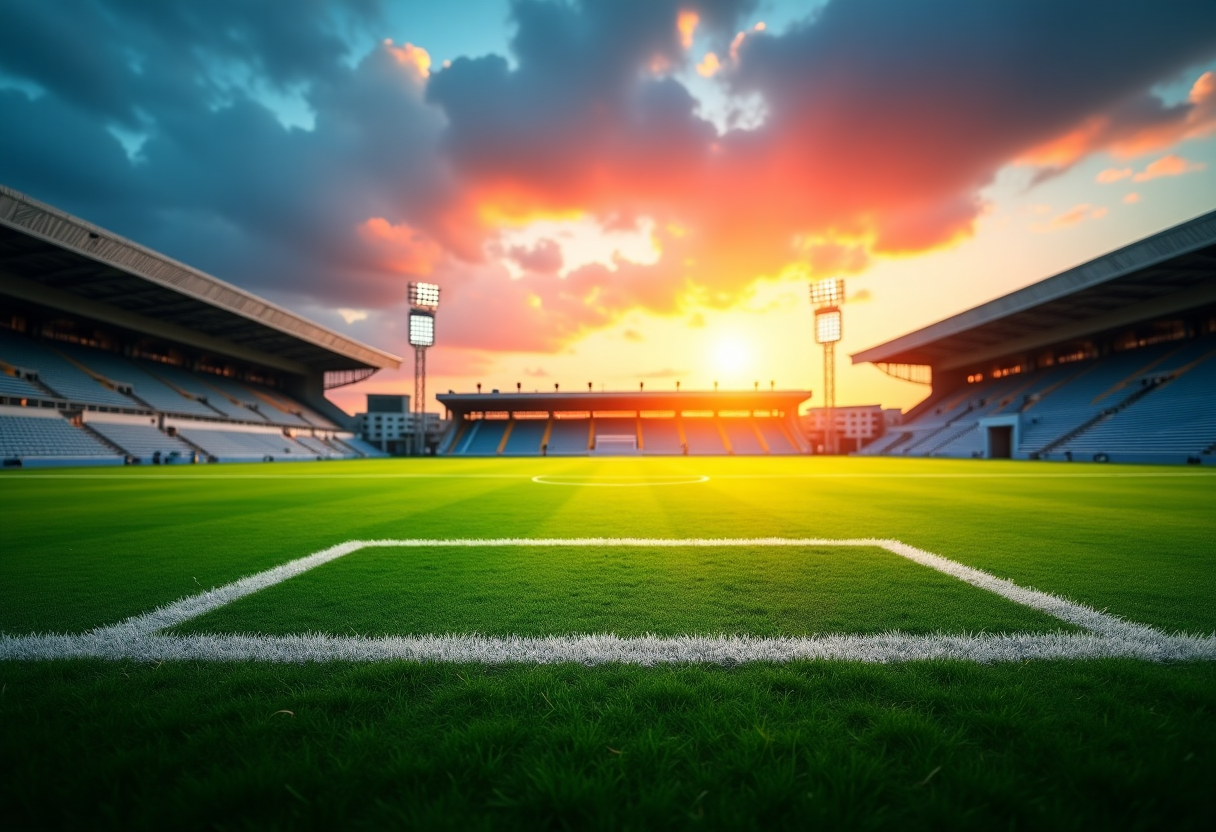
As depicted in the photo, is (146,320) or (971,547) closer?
(971,547)

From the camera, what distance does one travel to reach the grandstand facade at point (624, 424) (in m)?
46.7

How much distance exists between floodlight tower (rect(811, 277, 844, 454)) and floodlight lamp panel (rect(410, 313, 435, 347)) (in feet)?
120

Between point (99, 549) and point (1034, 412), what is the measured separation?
42.7m

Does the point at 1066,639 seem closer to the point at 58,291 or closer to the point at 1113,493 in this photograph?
the point at 1113,493

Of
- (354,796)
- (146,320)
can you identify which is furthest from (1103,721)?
(146,320)

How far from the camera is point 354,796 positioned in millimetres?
1435

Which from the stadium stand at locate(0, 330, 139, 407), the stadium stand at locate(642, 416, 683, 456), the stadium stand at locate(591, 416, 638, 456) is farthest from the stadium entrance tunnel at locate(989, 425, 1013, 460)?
the stadium stand at locate(0, 330, 139, 407)

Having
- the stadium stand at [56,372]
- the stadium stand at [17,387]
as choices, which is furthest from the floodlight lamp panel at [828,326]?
the stadium stand at [17,387]

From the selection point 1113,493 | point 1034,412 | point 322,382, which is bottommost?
point 1113,493

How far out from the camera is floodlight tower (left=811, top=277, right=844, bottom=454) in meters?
45.0

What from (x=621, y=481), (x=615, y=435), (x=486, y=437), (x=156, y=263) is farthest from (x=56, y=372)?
(x=615, y=435)

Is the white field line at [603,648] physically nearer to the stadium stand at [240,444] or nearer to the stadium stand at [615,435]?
the stadium stand at [240,444]

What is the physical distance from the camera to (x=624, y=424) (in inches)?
1988

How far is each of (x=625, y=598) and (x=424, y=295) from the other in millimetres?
49630
